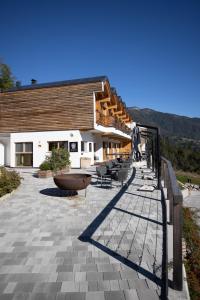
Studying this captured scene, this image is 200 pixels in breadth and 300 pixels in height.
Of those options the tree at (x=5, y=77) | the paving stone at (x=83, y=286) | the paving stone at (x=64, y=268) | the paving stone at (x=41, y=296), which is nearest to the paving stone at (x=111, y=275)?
the paving stone at (x=83, y=286)

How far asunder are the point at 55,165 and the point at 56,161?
14.5 inches

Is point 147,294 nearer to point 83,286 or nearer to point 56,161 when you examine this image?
point 83,286

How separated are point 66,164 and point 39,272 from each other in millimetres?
11799

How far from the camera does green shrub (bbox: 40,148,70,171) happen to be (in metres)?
14.1

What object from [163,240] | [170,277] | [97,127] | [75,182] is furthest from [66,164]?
[170,277]

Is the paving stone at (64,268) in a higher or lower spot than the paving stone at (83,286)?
higher

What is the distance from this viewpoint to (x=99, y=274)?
3.54m

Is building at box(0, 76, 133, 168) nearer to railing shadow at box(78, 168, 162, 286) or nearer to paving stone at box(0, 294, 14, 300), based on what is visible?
railing shadow at box(78, 168, 162, 286)

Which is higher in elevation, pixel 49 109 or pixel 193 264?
pixel 49 109

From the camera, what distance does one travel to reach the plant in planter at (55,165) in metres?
13.5

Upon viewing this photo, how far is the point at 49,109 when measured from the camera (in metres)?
20.0

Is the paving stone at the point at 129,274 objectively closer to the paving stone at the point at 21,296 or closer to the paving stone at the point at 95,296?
the paving stone at the point at 95,296

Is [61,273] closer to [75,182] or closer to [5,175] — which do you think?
[75,182]

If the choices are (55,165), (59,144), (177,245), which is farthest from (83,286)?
(59,144)
